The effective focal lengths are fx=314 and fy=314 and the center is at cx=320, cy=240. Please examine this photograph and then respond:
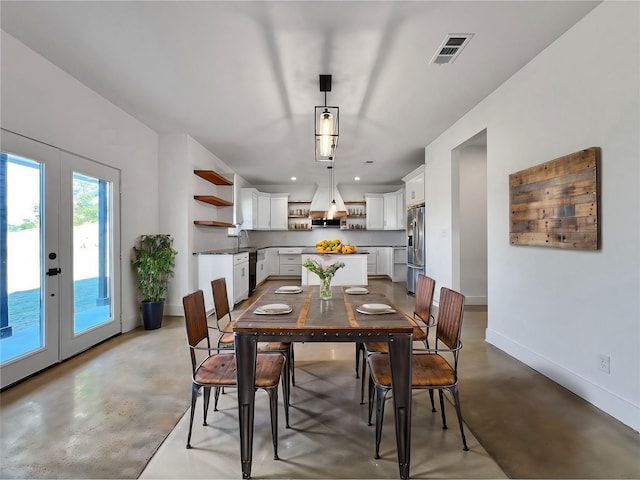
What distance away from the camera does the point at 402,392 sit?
1.56m

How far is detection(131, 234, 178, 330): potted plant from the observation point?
406 cm

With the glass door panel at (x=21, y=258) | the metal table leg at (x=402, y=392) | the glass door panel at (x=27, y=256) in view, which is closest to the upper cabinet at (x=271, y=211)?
the glass door panel at (x=27, y=256)

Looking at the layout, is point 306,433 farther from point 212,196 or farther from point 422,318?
point 212,196

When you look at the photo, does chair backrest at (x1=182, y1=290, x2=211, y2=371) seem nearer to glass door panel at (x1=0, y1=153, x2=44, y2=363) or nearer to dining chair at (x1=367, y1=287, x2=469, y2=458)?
dining chair at (x1=367, y1=287, x2=469, y2=458)

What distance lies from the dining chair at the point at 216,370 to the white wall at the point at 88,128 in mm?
2222

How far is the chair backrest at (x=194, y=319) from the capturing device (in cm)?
185

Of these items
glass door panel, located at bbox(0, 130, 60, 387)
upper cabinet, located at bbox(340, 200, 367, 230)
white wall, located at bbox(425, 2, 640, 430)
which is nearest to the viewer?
white wall, located at bbox(425, 2, 640, 430)

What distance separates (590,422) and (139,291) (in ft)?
15.9

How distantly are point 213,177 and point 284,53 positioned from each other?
323cm

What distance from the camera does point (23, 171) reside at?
265 cm

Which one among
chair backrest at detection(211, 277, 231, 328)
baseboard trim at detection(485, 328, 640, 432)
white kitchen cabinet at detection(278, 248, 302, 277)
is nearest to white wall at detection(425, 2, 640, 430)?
baseboard trim at detection(485, 328, 640, 432)

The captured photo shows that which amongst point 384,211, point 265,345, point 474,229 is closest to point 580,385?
point 265,345

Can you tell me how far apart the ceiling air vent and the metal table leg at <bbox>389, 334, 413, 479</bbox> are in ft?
7.50

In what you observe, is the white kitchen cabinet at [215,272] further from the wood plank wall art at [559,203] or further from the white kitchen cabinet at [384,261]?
the white kitchen cabinet at [384,261]
